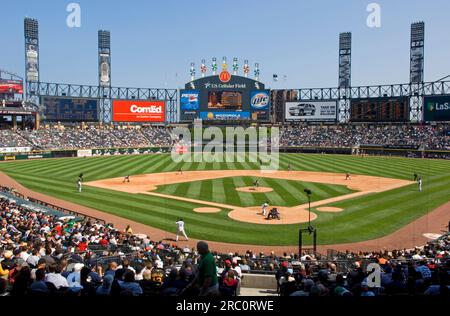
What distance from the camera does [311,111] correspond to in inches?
3937

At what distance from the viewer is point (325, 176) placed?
4728cm

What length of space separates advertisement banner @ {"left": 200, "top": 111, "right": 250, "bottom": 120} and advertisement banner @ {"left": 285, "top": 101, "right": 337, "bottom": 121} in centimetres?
1196

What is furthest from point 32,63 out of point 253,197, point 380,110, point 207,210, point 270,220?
point 270,220

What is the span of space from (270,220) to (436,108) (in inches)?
2756

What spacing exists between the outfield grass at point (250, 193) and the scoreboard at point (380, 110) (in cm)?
5245

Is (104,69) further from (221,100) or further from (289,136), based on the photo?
(289,136)

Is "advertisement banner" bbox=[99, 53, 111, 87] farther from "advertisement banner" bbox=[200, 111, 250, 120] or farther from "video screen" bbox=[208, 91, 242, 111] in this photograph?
"video screen" bbox=[208, 91, 242, 111]

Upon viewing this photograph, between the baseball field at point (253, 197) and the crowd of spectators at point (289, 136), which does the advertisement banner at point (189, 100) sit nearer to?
the crowd of spectators at point (289, 136)

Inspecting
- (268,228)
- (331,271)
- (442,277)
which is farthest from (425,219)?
(442,277)

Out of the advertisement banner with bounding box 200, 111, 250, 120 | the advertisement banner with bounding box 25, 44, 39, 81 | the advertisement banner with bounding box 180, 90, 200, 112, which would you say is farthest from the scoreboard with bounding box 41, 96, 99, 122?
the advertisement banner with bounding box 200, 111, 250, 120

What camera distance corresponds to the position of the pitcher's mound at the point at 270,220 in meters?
26.0

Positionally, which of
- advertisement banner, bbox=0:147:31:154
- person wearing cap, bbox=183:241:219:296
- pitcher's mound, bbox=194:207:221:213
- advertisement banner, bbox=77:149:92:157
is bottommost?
pitcher's mound, bbox=194:207:221:213

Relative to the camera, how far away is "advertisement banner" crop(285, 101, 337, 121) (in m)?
99.1

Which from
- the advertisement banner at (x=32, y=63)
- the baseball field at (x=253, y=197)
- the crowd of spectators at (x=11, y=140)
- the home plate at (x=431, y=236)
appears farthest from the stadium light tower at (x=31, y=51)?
the home plate at (x=431, y=236)
